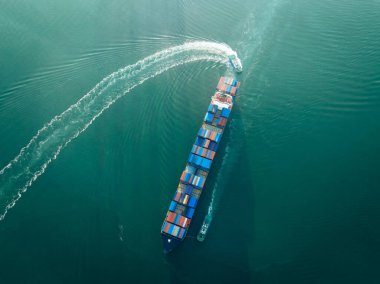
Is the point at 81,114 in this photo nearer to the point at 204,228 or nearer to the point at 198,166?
the point at 198,166

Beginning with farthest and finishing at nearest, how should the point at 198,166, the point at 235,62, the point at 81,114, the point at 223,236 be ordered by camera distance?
the point at 235,62 → the point at 81,114 → the point at 198,166 → the point at 223,236

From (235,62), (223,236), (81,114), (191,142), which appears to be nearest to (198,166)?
(191,142)

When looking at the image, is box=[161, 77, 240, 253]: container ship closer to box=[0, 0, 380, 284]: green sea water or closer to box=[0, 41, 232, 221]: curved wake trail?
box=[0, 0, 380, 284]: green sea water

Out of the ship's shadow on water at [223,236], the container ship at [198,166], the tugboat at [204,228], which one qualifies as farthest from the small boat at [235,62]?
the tugboat at [204,228]

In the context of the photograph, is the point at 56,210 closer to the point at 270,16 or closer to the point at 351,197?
the point at 351,197

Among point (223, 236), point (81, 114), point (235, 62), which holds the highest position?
point (235, 62)

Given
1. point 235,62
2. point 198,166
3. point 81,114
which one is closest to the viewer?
point 198,166

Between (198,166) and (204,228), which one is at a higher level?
(198,166)
